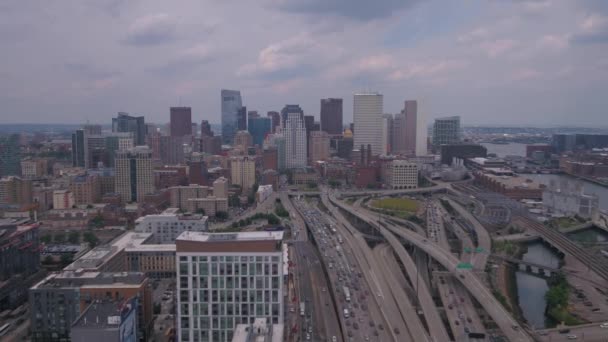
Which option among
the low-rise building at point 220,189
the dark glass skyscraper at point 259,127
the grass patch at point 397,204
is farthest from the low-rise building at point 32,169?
the dark glass skyscraper at point 259,127

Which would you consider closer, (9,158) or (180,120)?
(9,158)

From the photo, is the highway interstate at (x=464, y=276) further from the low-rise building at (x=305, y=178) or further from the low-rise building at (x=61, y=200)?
the low-rise building at (x=61, y=200)

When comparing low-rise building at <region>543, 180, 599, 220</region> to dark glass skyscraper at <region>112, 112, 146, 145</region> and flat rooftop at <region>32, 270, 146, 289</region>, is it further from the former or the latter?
dark glass skyscraper at <region>112, 112, 146, 145</region>

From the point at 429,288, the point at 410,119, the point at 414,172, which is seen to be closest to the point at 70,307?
the point at 429,288

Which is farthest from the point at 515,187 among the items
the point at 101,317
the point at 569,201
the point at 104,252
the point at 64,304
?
the point at 101,317

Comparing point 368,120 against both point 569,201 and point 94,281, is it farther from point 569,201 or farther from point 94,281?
point 94,281

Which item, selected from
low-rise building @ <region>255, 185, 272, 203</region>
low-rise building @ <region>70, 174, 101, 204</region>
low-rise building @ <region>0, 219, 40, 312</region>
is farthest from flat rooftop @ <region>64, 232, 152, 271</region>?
low-rise building @ <region>255, 185, 272, 203</region>
